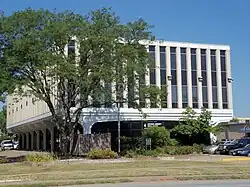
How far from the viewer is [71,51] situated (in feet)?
129

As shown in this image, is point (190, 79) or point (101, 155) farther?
point (190, 79)

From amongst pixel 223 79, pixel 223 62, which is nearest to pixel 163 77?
pixel 223 79

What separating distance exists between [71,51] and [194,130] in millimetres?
19386

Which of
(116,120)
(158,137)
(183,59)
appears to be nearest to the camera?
(158,137)

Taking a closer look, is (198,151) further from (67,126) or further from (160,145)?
(67,126)

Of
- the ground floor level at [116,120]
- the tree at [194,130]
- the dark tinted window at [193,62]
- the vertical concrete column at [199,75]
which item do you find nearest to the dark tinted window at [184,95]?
the vertical concrete column at [199,75]

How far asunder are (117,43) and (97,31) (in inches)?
72.5

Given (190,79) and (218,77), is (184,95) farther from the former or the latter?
(218,77)

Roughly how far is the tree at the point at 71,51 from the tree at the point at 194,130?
13.6 metres

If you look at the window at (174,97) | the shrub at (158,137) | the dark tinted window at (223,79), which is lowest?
the shrub at (158,137)

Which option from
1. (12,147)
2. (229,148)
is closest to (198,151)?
(229,148)

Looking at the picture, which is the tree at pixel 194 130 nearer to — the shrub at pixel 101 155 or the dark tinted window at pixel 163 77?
the dark tinted window at pixel 163 77

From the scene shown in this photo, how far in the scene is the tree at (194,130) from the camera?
52.5 m

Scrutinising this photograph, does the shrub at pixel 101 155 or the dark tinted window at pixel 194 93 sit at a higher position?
the dark tinted window at pixel 194 93
